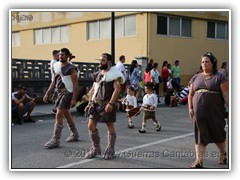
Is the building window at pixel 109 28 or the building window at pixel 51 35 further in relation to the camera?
the building window at pixel 51 35

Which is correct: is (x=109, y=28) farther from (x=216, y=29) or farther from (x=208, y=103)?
(x=208, y=103)

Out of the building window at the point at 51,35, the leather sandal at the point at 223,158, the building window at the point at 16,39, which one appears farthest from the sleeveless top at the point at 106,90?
the building window at the point at 16,39

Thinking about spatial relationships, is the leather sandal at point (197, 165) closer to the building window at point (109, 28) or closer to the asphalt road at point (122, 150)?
the asphalt road at point (122, 150)

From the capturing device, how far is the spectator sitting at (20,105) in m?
9.70

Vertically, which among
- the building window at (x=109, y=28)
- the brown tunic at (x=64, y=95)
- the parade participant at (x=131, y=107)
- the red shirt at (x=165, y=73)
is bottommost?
the parade participant at (x=131, y=107)

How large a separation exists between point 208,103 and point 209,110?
11cm

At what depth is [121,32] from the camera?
2061 cm

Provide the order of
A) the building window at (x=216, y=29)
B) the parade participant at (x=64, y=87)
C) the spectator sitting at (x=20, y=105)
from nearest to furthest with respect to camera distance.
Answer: the parade participant at (x=64, y=87), the spectator sitting at (x=20, y=105), the building window at (x=216, y=29)

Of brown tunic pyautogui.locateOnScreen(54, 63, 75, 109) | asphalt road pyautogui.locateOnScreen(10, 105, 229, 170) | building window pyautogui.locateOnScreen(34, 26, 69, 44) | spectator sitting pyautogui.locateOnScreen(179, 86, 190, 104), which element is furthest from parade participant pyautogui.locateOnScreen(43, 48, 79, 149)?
building window pyautogui.locateOnScreen(34, 26, 69, 44)

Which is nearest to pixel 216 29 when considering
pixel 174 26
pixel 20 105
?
pixel 174 26

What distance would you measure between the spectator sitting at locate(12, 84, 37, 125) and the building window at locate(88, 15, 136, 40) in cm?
1081

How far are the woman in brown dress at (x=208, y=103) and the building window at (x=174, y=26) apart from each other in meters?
14.9

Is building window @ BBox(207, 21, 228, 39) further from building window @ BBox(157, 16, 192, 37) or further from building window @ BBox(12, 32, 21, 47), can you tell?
building window @ BBox(12, 32, 21, 47)

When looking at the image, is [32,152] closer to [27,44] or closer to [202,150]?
[202,150]
